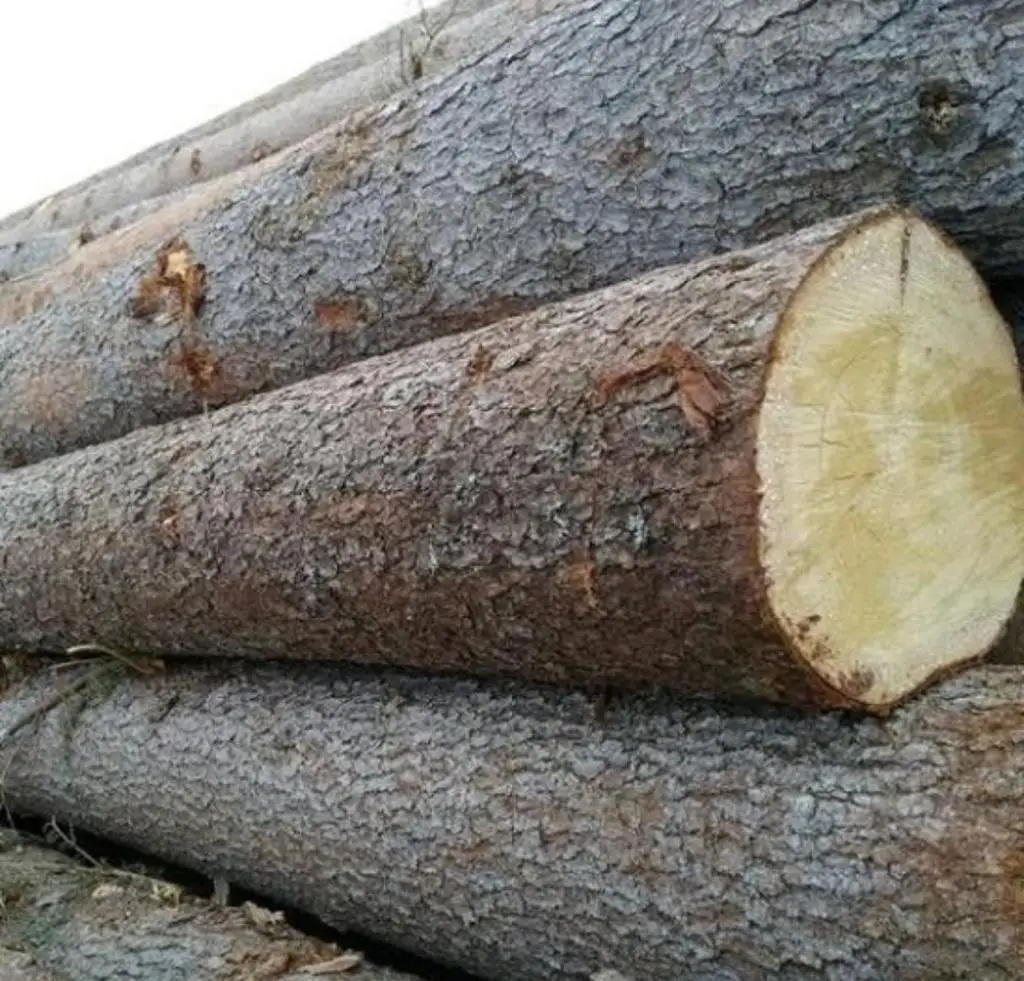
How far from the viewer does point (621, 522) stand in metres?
1.35

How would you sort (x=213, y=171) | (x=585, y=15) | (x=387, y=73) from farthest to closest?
(x=213, y=171)
(x=387, y=73)
(x=585, y=15)

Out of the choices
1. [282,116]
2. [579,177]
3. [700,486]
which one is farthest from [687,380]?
[282,116]

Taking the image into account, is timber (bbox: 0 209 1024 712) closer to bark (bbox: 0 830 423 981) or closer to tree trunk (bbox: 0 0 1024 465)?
tree trunk (bbox: 0 0 1024 465)

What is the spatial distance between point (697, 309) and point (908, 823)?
1.80 feet

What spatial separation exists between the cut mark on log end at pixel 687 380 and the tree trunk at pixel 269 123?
1.68 metres

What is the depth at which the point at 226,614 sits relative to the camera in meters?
1.97

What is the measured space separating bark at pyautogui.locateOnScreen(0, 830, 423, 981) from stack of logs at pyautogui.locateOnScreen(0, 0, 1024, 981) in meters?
0.01

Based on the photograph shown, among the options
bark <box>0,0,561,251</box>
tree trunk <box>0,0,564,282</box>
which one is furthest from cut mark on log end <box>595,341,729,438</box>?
tree trunk <box>0,0,564,282</box>

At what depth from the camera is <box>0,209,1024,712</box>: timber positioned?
1.27 meters

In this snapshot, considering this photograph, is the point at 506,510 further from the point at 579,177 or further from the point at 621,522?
the point at 579,177

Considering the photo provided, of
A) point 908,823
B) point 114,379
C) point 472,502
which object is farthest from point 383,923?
point 114,379

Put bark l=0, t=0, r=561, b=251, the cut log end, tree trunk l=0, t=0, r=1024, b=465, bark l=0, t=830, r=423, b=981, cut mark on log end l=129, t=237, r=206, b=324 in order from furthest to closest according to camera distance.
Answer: bark l=0, t=0, r=561, b=251
cut mark on log end l=129, t=237, r=206, b=324
bark l=0, t=830, r=423, b=981
tree trunk l=0, t=0, r=1024, b=465
the cut log end

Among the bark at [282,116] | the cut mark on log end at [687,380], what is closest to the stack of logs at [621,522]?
the cut mark on log end at [687,380]

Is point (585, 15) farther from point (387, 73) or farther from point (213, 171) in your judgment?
point (213, 171)
